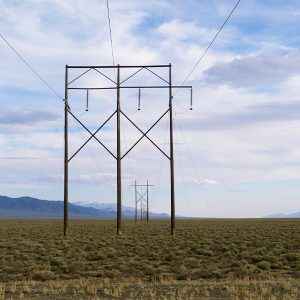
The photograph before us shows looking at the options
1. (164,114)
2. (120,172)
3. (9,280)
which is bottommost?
(9,280)

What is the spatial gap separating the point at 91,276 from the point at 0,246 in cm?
1539

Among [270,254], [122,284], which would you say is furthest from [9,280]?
[270,254]

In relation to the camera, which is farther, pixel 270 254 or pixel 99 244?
pixel 99 244

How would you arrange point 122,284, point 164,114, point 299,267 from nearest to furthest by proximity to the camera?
point 122,284, point 299,267, point 164,114

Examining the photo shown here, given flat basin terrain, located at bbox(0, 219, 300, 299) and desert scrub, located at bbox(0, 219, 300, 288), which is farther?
desert scrub, located at bbox(0, 219, 300, 288)

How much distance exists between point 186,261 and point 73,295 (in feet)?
34.4

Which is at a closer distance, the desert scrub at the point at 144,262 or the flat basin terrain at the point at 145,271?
the flat basin terrain at the point at 145,271

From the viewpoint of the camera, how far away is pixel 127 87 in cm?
4031

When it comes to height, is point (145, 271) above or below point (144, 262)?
below

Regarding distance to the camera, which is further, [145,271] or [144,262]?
[144,262]

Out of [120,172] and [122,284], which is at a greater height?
[120,172]

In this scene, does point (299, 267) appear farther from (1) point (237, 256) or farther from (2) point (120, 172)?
(2) point (120, 172)

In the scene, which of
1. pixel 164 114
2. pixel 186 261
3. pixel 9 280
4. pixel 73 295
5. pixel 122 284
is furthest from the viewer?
pixel 164 114

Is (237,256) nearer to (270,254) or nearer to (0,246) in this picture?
(270,254)
